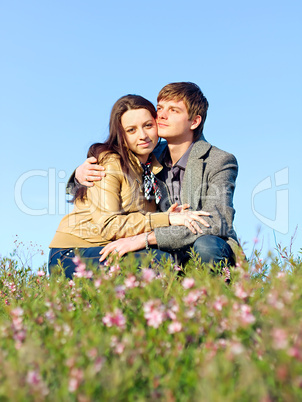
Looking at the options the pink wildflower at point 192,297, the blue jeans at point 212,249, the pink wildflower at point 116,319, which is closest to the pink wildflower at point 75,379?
the pink wildflower at point 116,319

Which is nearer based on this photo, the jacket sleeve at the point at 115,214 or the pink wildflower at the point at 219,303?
the pink wildflower at the point at 219,303

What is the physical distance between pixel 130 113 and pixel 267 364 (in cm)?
451

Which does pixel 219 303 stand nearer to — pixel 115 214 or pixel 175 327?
pixel 175 327

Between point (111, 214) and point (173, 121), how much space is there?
173 centimetres

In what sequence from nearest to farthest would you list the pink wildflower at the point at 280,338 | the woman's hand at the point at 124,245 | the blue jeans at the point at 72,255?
the pink wildflower at the point at 280,338 < the woman's hand at the point at 124,245 < the blue jeans at the point at 72,255

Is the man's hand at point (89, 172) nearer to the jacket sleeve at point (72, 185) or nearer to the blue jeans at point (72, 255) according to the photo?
the jacket sleeve at point (72, 185)

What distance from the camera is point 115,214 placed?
575cm

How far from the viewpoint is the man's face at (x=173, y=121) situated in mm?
6379

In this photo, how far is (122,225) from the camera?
5.67 meters

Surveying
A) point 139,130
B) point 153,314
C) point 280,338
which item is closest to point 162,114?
point 139,130

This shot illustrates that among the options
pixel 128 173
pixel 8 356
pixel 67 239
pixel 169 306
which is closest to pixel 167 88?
pixel 128 173

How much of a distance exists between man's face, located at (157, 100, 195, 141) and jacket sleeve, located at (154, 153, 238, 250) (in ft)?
2.25

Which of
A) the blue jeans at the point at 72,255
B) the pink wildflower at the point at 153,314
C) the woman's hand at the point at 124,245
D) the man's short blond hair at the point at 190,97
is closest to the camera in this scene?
the pink wildflower at the point at 153,314

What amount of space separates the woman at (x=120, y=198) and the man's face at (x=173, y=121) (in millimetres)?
144
